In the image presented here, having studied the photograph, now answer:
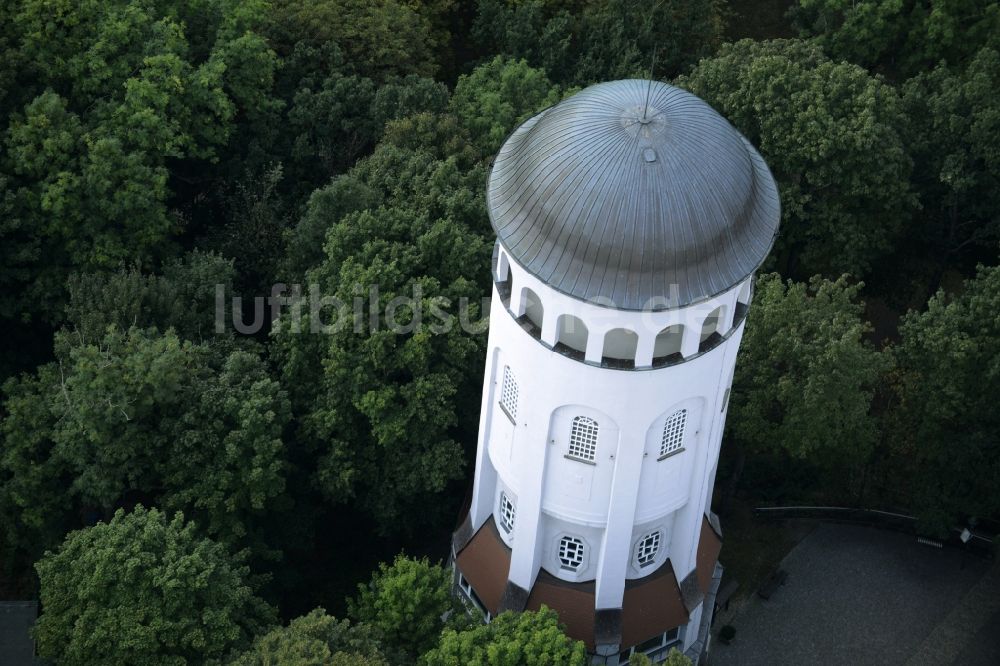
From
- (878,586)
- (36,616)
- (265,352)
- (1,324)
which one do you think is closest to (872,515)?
(878,586)

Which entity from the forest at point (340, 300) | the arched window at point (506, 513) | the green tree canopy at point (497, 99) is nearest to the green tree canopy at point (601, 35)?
the forest at point (340, 300)

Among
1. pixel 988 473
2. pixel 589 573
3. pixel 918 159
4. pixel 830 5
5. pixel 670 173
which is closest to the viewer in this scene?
pixel 670 173

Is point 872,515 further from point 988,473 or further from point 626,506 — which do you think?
point 626,506

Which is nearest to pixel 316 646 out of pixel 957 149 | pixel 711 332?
pixel 711 332

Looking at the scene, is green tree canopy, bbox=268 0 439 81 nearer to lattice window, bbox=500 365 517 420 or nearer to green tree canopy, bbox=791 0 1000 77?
green tree canopy, bbox=791 0 1000 77

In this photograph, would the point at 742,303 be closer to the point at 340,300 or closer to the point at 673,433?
the point at 673,433

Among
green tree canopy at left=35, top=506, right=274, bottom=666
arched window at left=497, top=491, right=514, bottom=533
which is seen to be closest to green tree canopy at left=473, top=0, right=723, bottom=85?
arched window at left=497, top=491, right=514, bottom=533
